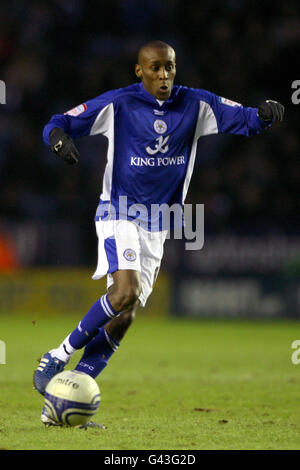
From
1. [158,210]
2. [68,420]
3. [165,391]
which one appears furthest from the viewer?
[165,391]

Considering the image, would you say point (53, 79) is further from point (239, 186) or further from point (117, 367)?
point (117, 367)

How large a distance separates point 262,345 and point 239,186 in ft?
13.8

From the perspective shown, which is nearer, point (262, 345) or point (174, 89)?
point (174, 89)

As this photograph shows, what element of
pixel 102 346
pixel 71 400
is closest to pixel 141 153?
pixel 102 346

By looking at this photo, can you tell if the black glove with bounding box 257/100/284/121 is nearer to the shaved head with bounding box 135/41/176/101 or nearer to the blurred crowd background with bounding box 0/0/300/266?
the shaved head with bounding box 135/41/176/101

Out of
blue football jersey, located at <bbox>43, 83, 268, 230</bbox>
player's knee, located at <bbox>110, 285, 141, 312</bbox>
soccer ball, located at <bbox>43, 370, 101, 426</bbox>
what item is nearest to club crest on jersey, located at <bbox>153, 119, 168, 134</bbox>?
blue football jersey, located at <bbox>43, 83, 268, 230</bbox>

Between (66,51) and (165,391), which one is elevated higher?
(66,51)

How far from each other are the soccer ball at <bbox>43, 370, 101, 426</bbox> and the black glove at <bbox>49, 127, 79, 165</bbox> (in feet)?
4.17

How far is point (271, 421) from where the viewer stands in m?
4.92

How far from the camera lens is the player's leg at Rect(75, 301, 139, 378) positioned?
17.1ft

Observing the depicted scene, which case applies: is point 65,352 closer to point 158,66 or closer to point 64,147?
point 64,147

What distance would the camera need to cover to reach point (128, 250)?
5.07 m

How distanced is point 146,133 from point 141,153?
137 millimetres

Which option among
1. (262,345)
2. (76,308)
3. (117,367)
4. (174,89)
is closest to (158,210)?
(174,89)
